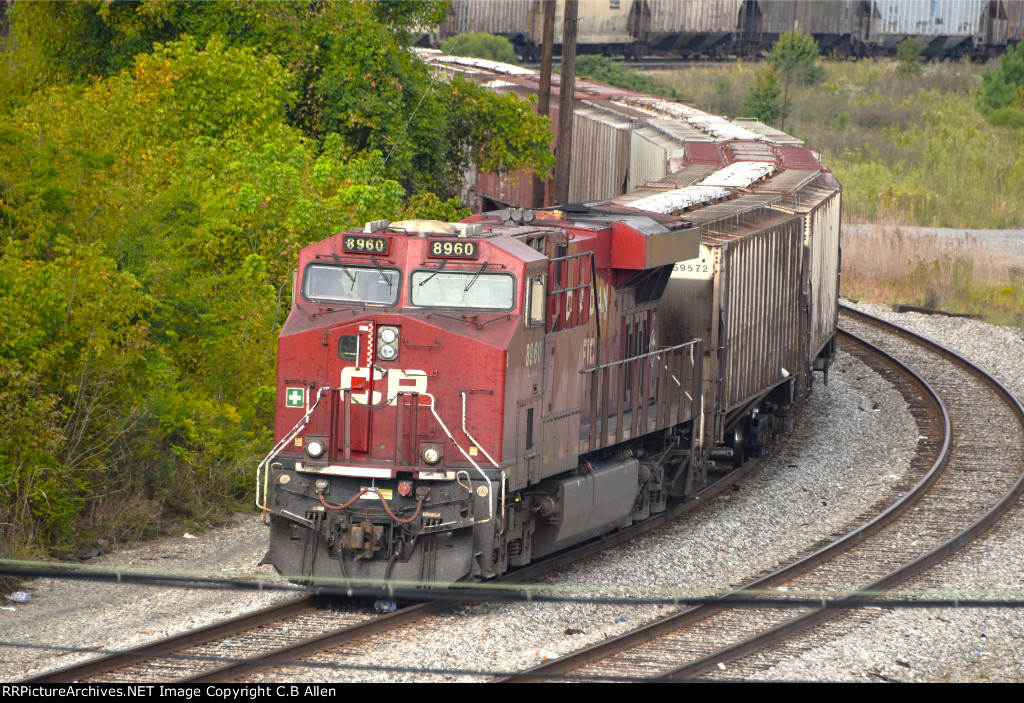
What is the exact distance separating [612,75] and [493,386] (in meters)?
44.7

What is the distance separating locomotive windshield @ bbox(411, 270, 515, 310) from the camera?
11.3 meters

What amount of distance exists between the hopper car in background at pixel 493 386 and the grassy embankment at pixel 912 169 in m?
19.0

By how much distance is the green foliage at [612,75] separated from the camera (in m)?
53.8

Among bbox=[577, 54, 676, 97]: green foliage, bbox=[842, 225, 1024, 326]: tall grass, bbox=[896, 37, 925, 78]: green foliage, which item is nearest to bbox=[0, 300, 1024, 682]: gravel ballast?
bbox=[842, 225, 1024, 326]: tall grass

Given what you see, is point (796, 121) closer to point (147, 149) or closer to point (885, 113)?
point (885, 113)

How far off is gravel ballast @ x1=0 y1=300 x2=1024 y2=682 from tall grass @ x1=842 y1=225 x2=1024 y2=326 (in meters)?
16.1

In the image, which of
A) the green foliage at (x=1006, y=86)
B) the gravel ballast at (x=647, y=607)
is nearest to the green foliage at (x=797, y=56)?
the green foliage at (x=1006, y=86)

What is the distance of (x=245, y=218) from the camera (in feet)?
57.7

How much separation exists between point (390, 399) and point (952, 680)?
219 inches

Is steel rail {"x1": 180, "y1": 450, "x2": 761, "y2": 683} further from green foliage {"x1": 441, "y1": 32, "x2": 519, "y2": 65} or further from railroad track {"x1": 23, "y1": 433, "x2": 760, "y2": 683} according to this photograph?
green foliage {"x1": 441, "y1": 32, "x2": 519, "y2": 65}

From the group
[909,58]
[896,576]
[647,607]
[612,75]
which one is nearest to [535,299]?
[647,607]

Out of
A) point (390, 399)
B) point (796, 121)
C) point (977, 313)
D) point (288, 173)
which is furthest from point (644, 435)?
point (796, 121)

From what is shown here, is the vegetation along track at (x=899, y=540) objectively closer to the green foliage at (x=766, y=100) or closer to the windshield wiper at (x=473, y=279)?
the windshield wiper at (x=473, y=279)

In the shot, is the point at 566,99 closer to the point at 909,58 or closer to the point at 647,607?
the point at 647,607
